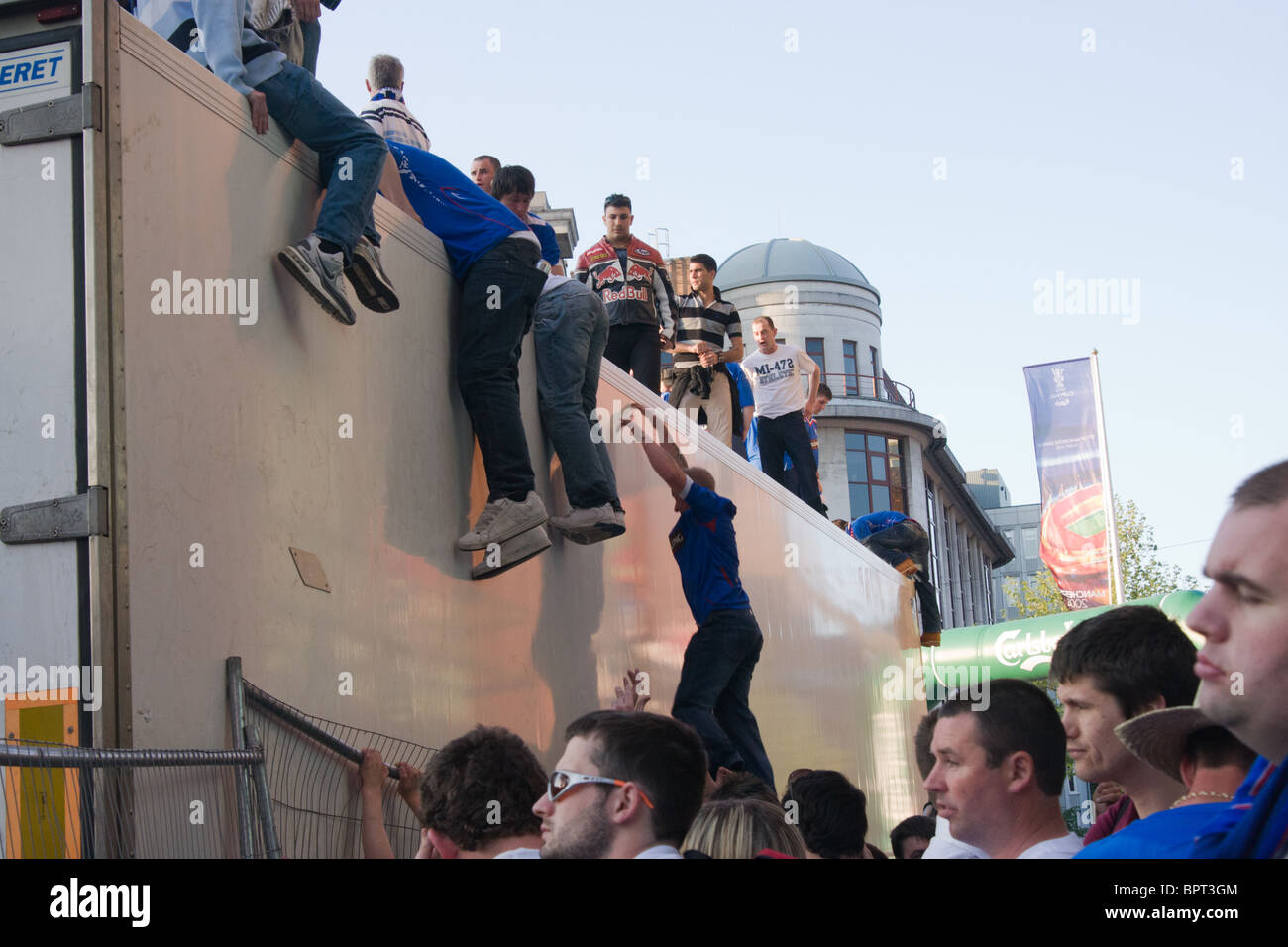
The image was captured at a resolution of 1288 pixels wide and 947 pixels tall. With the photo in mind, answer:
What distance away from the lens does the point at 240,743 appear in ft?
12.4

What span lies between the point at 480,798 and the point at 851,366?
50908 millimetres

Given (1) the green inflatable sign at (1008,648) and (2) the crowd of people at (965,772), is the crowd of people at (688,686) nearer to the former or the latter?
(2) the crowd of people at (965,772)

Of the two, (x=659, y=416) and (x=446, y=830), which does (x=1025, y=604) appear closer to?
(x=659, y=416)

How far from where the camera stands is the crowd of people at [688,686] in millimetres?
1636

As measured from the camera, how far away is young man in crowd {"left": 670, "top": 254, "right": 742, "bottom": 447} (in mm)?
12461

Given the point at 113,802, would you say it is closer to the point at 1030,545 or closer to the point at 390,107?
the point at 390,107

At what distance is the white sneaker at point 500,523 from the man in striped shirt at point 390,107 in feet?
6.04

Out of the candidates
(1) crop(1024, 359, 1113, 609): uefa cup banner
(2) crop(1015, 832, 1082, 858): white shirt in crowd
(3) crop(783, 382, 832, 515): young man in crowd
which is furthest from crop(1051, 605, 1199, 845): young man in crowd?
(1) crop(1024, 359, 1113, 609): uefa cup banner

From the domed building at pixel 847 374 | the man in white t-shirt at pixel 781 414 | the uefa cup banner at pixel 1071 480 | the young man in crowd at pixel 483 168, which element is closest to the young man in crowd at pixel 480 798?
the young man in crowd at pixel 483 168

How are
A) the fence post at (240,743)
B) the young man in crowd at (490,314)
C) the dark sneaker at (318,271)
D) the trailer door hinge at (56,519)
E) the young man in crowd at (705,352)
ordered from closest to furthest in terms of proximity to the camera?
the trailer door hinge at (56,519), the fence post at (240,743), the dark sneaker at (318,271), the young man in crowd at (490,314), the young man in crowd at (705,352)

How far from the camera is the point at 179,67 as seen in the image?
401 cm

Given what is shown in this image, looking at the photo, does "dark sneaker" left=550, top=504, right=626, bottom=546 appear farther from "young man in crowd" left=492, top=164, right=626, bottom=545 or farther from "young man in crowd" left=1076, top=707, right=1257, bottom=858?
"young man in crowd" left=1076, top=707, right=1257, bottom=858
